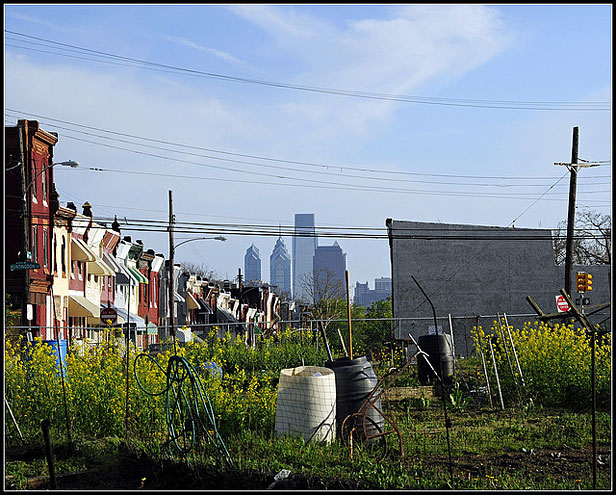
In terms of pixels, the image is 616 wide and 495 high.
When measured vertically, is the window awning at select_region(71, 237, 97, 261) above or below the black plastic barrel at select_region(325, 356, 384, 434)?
above

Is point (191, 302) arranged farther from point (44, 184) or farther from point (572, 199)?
point (572, 199)

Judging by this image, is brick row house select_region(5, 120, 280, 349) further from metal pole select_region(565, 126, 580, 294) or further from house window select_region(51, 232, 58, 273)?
metal pole select_region(565, 126, 580, 294)

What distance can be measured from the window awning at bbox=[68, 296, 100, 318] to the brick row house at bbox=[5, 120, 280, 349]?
2.1 inches

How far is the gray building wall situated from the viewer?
1768 inches

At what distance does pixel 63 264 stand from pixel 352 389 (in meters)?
30.7

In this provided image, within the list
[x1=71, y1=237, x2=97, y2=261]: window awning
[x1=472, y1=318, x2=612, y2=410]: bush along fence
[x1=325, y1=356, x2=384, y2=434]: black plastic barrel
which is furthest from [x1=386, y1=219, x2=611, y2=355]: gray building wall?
[x1=325, y1=356, x2=384, y2=434]: black plastic barrel

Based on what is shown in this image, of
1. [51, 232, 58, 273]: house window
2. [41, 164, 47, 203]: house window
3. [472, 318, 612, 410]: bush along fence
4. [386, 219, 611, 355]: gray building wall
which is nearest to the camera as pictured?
[472, 318, 612, 410]: bush along fence

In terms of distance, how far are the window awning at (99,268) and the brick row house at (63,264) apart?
58 millimetres

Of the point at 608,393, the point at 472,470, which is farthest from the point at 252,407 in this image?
the point at 608,393

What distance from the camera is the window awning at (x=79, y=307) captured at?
4038cm

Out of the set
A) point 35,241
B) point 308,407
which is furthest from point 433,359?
point 35,241

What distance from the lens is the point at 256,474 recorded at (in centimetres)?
813

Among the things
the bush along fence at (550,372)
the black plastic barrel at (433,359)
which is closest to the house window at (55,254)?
the black plastic barrel at (433,359)

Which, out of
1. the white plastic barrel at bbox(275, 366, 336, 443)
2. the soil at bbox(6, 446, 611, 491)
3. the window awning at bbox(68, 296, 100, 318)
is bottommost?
the soil at bbox(6, 446, 611, 491)
